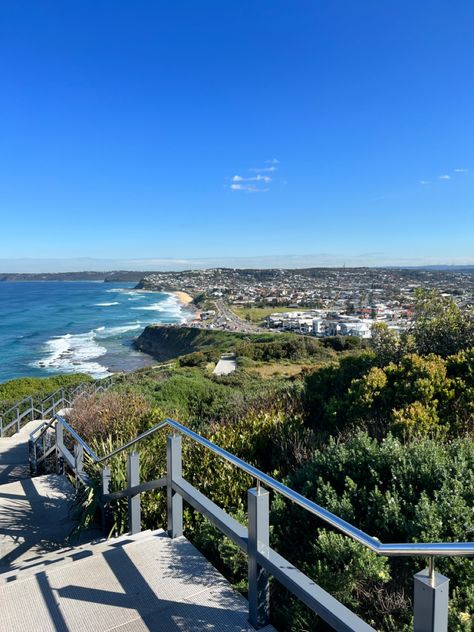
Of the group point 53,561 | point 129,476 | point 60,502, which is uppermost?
point 129,476

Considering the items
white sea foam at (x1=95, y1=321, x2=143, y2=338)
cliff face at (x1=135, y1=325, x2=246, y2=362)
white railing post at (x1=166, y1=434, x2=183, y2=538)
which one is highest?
white railing post at (x1=166, y1=434, x2=183, y2=538)

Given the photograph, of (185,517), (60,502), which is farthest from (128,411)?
(185,517)

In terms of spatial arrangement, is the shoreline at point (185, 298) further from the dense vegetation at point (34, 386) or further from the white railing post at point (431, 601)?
the white railing post at point (431, 601)

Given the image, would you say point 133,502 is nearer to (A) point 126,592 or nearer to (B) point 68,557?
(B) point 68,557

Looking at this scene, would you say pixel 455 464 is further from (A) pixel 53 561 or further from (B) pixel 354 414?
(A) pixel 53 561

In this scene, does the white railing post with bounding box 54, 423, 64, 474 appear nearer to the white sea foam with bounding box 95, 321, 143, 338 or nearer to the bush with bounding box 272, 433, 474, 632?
the bush with bounding box 272, 433, 474, 632

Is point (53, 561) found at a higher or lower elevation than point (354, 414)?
lower

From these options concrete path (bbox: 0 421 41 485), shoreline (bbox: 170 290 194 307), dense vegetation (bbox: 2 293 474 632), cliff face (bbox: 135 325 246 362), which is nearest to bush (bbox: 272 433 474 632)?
dense vegetation (bbox: 2 293 474 632)
